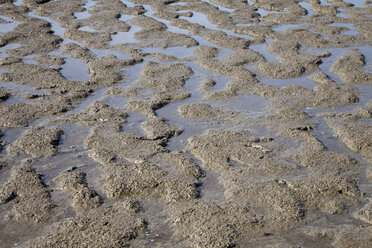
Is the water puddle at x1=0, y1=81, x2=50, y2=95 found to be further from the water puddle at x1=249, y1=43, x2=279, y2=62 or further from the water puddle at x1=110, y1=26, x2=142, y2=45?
the water puddle at x1=249, y1=43, x2=279, y2=62

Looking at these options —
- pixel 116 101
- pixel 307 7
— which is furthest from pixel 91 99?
pixel 307 7

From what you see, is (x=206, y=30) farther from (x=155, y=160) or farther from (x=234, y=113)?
(x=155, y=160)

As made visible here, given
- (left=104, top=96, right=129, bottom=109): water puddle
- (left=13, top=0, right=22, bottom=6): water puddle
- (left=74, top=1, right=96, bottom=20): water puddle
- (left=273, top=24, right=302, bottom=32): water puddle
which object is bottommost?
(left=104, top=96, right=129, bottom=109): water puddle

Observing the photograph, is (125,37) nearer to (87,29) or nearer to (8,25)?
(87,29)

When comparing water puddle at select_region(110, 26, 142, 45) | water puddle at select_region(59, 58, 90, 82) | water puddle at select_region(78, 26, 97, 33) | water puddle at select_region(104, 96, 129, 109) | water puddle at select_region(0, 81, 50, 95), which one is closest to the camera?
water puddle at select_region(104, 96, 129, 109)

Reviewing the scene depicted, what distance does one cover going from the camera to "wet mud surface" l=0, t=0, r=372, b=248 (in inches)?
139

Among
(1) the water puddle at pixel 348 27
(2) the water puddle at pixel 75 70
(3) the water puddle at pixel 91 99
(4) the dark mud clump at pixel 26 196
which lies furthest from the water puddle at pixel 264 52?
(4) the dark mud clump at pixel 26 196

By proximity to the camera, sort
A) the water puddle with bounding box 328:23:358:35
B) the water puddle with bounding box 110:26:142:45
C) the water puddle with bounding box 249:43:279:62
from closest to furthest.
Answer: the water puddle with bounding box 249:43:279:62 < the water puddle with bounding box 110:26:142:45 < the water puddle with bounding box 328:23:358:35

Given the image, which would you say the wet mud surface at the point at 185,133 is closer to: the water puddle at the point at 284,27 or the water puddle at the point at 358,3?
the water puddle at the point at 284,27

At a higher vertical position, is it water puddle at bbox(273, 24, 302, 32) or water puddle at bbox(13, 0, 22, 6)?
water puddle at bbox(13, 0, 22, 6)

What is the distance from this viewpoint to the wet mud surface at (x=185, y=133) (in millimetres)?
3529

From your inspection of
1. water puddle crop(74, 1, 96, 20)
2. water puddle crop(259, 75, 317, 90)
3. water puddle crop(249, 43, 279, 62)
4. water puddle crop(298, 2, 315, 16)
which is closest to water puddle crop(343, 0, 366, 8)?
water puddle crop(298, 2, 315, 16)

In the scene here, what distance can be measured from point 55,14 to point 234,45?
4096mm

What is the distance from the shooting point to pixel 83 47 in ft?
24.6
